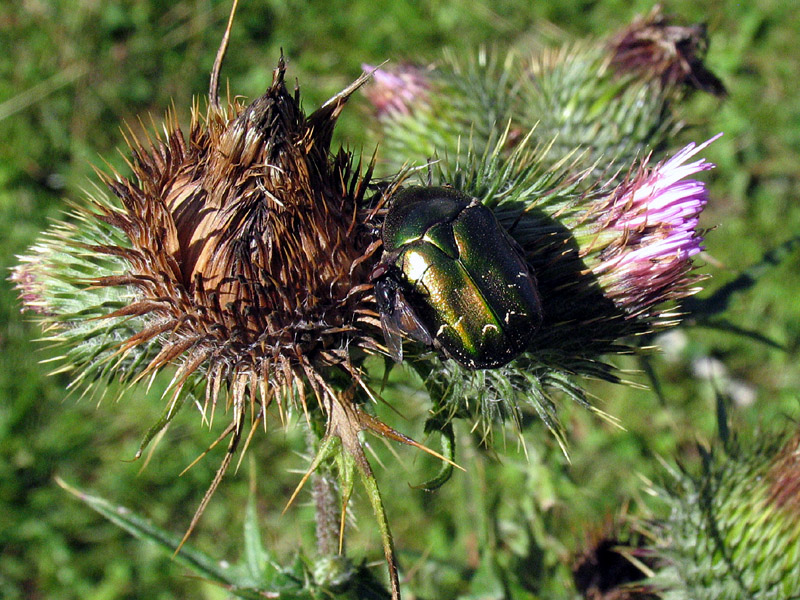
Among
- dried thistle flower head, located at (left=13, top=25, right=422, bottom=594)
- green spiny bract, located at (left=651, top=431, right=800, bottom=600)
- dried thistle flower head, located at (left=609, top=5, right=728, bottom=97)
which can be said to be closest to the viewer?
dried thistle flower head, located at (left=13, top=25, right=422, bottom=594)

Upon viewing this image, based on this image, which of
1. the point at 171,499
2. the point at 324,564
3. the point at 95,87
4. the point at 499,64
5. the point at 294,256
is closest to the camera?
the point at 294,256

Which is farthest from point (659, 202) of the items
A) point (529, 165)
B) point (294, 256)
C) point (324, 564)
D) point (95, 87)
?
point (95, 87)

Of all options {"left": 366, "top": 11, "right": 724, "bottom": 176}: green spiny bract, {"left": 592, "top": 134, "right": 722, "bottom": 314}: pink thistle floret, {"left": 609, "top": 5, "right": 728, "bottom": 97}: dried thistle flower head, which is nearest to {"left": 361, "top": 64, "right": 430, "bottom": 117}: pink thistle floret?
{"left": 366, "top": 11, "right": 724, "bottom": 176}: green spiny bract

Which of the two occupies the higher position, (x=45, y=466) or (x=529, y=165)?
(x=45, y=466)

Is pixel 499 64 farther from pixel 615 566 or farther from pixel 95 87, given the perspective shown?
pixel 615 566

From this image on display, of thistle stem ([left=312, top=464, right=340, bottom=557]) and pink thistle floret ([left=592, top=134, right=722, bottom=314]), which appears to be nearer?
pink thistle floret ([left=592, top=134, right=722, bottom=314])

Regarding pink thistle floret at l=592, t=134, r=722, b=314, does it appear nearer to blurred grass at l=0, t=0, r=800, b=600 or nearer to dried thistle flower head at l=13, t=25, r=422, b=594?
dried thistle flower head at l=13, t=25, r=422, b=594

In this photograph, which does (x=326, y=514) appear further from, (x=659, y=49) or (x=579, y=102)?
(x=659, y=49)
